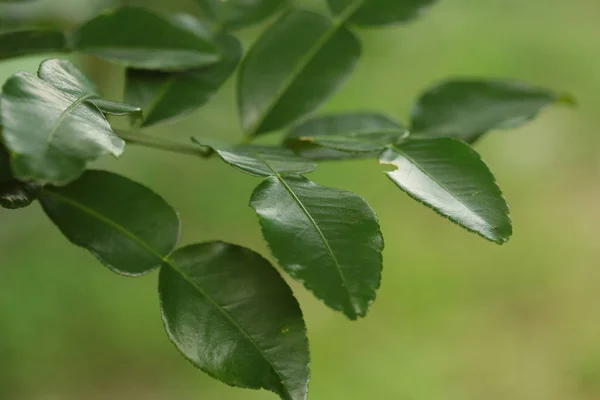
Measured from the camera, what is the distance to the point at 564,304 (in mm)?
812

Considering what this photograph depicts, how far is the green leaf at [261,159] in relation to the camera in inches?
13.1

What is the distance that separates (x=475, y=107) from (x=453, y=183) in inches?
6.4

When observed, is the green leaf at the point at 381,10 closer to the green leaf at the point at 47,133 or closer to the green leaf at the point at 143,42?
the green leaf at the point at 143,42

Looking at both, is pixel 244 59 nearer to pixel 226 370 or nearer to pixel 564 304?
pixel 226 370

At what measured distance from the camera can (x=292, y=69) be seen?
0.48 meters

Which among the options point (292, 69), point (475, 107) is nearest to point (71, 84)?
point (292, 69)

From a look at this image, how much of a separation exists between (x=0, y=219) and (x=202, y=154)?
0.60m

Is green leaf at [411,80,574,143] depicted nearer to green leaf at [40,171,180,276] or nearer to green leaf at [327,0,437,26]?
green leaf at [327,0,437,26]

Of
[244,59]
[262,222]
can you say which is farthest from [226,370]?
[244,59]

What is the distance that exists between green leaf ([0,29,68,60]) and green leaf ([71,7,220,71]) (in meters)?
0.01

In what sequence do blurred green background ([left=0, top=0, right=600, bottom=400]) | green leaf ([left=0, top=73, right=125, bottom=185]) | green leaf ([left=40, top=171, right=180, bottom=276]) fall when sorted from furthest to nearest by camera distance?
blurred green background ([left=0, top=0, right=600, bottom=400]) → green leaf ([left=40, top=171, right=180, bottom=276]) → green leaf ([left=0, top=73, right=125, bottom=185])

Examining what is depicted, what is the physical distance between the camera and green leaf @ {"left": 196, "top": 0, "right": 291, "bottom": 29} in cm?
49

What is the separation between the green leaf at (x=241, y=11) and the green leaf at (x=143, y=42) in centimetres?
5

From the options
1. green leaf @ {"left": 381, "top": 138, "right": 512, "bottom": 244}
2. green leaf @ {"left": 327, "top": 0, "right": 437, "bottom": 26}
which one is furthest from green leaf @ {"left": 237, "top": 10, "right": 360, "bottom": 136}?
green leaf @ {"left": 381, "top": 138, "right": 512, "bottom": 244}
